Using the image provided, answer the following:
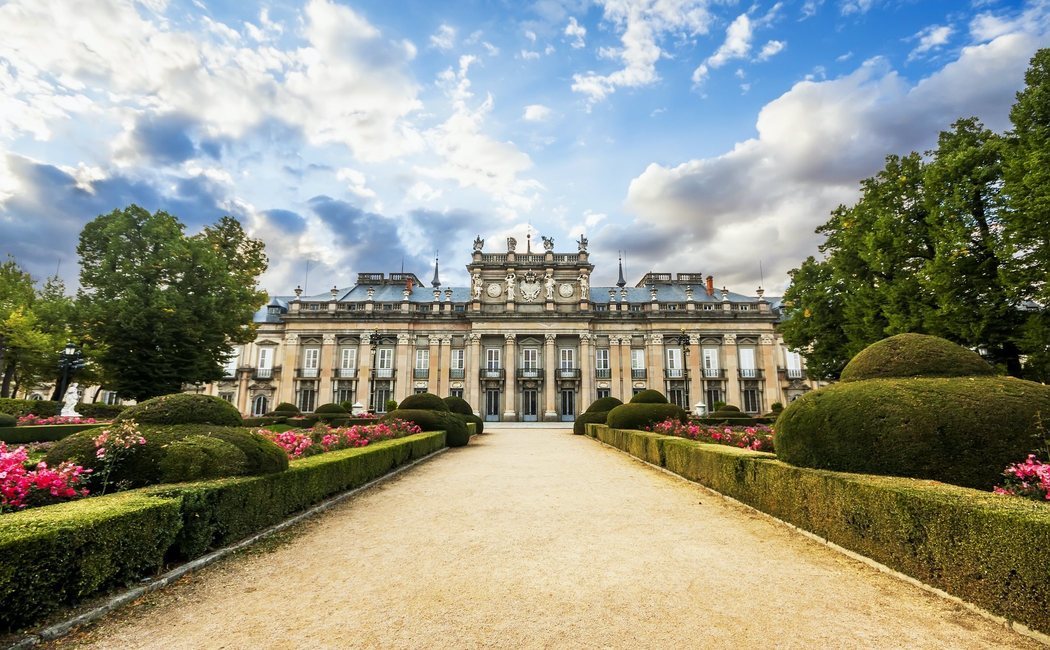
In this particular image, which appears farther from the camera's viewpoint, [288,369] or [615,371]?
[615,371]

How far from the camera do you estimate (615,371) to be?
43.1 metres

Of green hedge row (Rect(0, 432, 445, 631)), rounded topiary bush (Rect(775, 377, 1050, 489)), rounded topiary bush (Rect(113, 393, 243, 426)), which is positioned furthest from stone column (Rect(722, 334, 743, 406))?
rounded topiary bush (Rect(113, 393, 243, 426))

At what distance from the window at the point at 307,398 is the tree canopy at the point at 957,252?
3760 cm

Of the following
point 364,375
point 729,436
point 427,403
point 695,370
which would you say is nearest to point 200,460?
point 729,436

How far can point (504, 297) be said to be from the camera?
44750 millimetres

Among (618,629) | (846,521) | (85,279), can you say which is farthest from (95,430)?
(85,279)

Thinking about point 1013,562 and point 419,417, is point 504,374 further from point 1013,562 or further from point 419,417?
point 1013,562

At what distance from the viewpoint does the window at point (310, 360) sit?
43.2 meters

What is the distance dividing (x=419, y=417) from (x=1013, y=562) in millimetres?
16901

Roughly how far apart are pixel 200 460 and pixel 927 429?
8.82 m

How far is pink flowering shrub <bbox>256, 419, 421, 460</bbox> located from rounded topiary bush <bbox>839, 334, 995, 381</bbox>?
941 centimetres

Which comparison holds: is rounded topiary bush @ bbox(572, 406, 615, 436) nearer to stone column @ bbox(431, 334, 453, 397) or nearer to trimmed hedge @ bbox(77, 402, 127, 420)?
stone column @ bbox(431, 334, 453, 397)

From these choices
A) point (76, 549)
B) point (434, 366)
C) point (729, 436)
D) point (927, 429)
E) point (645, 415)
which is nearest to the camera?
point (76, 549)

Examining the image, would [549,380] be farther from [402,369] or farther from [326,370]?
[326,370]
